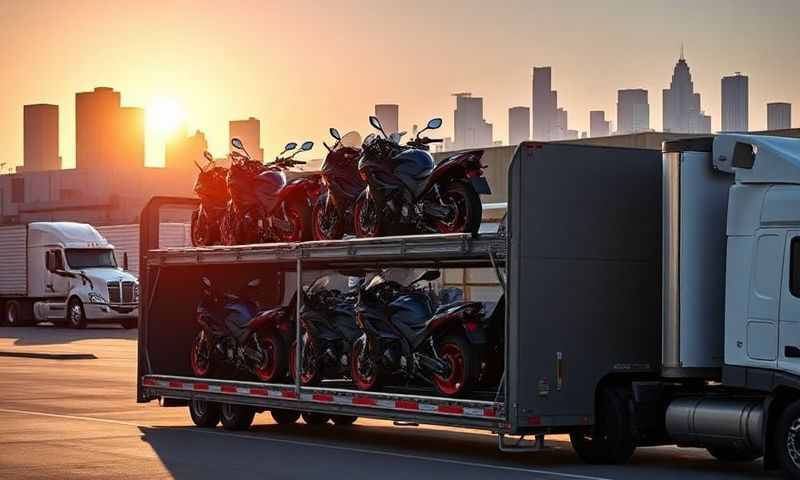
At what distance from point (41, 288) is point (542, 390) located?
4504cm

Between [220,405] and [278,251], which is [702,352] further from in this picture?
[220,405]

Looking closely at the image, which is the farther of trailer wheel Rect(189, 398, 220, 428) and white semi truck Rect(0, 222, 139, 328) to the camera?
white semi truck Rect(0, 222, 139, 328)

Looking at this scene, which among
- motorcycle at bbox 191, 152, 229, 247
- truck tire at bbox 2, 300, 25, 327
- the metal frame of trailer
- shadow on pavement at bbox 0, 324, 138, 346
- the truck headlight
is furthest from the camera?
truck tire at bbox 2, 300, 25, 327

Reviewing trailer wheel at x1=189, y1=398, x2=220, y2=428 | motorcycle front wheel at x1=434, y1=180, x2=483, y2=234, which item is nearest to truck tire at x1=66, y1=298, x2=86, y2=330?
trailer wheel at x1=189, y1=398, x2=220, y2=428

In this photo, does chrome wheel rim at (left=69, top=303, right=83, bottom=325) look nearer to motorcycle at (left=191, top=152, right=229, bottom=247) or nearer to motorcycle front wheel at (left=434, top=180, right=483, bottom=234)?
motorcycle at (left=191, top=152, right=229, bottom=247)

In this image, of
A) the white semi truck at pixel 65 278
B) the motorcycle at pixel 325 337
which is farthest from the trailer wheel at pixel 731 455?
the white semi truck at pixel 65 278

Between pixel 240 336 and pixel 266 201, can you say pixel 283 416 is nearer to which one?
pixel 240 336

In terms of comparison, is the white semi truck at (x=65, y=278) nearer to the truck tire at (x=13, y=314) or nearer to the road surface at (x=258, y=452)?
the truck tire at (x=13, y=314)

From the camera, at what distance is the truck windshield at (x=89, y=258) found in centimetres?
5642

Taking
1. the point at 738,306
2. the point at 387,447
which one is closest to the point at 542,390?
the point at 738,306

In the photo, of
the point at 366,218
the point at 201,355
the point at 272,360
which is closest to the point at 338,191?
the point at 366,218

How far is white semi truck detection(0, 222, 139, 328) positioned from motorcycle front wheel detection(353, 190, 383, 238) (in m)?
37.9

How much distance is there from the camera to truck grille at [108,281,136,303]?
2172 inches

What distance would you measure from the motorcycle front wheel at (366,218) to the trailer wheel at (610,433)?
3522 mm
